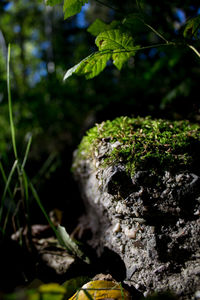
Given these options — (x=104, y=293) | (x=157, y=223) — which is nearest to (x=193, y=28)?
(x=157, y=223)

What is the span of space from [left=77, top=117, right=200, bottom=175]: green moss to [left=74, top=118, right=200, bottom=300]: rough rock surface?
0.14 ft

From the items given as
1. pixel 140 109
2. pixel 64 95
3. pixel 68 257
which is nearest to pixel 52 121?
pixel 64 95

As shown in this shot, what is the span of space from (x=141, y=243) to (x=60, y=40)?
5.40 m

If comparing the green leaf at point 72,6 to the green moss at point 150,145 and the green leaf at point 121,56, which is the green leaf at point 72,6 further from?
the green moss at point 150,145

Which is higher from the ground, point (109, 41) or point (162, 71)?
point (162, 71)

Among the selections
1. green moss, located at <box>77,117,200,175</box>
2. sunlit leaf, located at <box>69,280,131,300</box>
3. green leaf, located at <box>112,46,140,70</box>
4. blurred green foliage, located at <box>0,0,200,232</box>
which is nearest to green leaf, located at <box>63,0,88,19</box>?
blurred green foliage, located at <box>0,0,200,232</box>

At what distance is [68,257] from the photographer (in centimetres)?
131

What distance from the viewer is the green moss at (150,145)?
3.38 feet

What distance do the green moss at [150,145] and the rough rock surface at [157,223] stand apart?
1.7 inches

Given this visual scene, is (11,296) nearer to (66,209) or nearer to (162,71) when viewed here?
(66,209)

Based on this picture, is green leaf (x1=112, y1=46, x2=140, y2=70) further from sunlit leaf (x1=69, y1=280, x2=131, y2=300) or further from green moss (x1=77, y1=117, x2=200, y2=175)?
sunlit leaf (x1=69, y1=280, x2=131, y2=300)

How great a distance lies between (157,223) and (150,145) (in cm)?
41

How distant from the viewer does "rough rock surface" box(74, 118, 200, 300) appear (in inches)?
37.4

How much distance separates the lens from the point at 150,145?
1.11m
